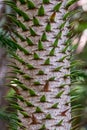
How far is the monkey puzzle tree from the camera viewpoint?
142cm

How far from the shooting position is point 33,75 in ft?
4.66

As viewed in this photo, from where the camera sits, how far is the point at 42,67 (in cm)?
142

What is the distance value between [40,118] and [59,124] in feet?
0.23

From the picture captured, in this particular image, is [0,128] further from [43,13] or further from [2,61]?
[43,13]

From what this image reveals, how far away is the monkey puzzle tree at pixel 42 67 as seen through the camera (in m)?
1.42

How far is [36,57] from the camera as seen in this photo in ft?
4.64

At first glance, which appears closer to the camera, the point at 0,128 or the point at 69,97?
the point at 69,97

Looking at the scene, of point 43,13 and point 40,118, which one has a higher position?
point 43,13

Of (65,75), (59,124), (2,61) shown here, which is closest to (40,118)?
(59,124)

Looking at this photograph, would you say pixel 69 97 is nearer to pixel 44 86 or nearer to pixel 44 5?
pixel 44 86

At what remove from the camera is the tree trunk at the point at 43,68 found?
1415 millimetres

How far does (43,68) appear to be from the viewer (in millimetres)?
1415

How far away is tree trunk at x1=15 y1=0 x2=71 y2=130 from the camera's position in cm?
142

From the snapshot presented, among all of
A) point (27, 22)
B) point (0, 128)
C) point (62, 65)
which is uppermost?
point (27, 22)
